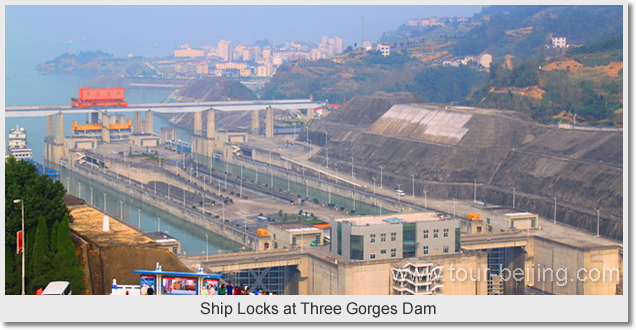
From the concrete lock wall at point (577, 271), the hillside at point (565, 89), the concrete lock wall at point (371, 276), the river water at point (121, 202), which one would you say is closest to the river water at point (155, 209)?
the river water at point (121, 202)

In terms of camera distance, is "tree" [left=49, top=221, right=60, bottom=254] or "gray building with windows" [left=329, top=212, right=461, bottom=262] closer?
"tree" [left=49, top=221, right=60, bottom=254]

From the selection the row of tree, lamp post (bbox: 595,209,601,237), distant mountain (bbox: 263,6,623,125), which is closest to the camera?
the row of tree

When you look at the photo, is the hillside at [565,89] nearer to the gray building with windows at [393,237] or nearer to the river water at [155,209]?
the river water at [155,209]

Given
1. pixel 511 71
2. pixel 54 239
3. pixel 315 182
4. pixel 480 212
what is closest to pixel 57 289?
pixel 54 239

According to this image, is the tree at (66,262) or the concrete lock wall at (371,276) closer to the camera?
the tree at (66,262)

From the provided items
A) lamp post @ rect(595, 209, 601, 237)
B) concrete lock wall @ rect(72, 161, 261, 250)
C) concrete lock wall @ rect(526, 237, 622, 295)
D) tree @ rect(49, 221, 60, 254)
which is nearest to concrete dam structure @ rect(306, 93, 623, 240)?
lamp post @ rect(595, 209, 601, 237)

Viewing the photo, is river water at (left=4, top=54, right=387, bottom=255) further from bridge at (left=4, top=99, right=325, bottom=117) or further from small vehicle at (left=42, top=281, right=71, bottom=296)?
small vehicle at (left=42, top=281, right=71, bottom=296)
